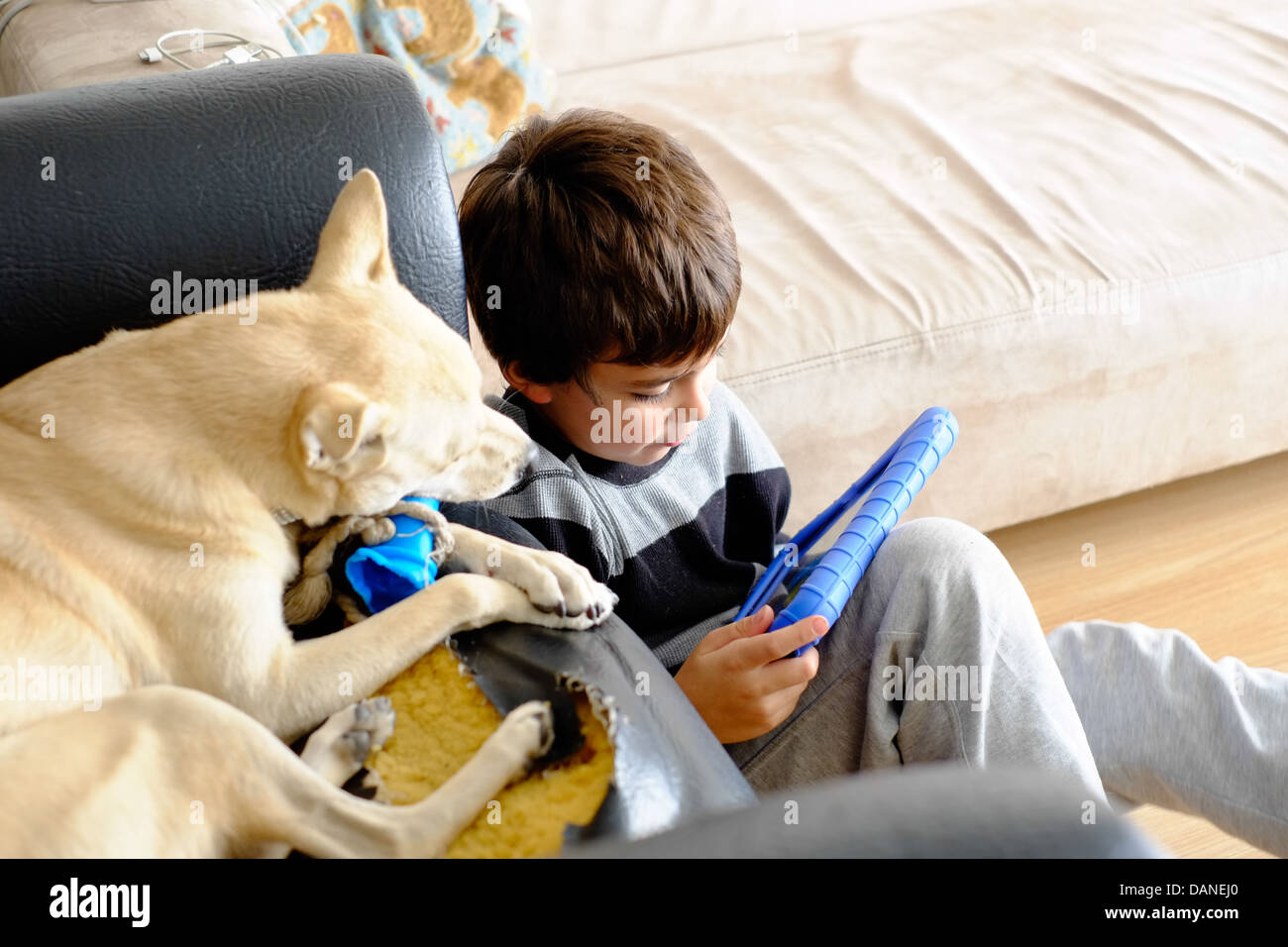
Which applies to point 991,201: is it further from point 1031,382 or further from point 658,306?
point 658,306

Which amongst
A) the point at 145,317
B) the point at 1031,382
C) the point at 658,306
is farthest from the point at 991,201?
the point at 145,317

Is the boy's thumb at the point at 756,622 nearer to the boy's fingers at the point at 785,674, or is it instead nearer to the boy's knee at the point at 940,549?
the boy's fingers at the point at 785,674

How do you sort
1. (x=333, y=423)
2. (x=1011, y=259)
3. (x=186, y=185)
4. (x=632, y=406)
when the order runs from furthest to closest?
(x=1011, y=259), (x=632, y=406), (x=186, y=185), (x=333, y=423)

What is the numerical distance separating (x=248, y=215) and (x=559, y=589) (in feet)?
1.49

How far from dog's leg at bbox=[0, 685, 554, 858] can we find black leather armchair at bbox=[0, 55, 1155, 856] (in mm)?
98

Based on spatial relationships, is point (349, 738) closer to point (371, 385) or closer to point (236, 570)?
point (236, 570)

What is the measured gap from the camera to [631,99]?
2.22m

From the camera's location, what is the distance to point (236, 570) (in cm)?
93

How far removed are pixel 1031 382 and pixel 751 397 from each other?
48cm

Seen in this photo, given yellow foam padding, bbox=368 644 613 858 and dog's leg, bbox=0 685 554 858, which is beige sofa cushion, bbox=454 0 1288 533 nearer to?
yellow foam padding, bbox=368 644 613 858

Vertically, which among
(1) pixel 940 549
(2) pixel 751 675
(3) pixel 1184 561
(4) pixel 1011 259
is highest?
(4) pixel 1011 259

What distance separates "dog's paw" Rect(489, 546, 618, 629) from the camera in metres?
0.97

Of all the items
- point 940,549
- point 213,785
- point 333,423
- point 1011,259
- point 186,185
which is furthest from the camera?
point 1011,259

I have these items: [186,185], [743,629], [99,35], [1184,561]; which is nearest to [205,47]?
[99,35]
